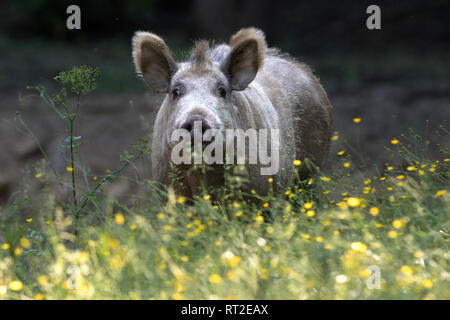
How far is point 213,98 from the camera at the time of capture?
586 centimetres

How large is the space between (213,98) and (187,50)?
10.3 meters

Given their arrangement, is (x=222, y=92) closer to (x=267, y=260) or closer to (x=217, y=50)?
(x=217, y=50)

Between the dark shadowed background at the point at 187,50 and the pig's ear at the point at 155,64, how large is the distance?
4995mm

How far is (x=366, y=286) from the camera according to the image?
12.3 feet

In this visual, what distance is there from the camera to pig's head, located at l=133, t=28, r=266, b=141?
5922 mm

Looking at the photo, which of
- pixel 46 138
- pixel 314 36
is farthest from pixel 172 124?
pixel 314 36

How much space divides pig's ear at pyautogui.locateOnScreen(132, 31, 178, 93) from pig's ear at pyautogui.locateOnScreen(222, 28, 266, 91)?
47 centimetres

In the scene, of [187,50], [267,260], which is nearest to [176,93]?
[267,260]

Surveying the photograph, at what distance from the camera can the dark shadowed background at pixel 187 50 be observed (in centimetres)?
1284

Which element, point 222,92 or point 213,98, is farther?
point 222,92

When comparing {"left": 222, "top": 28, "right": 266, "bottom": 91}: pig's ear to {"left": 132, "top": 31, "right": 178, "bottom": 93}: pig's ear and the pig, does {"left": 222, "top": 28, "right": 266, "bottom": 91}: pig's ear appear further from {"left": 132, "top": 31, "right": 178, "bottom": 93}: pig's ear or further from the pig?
{"left": 132, "top": 31, "right": 178, "bottom": 93}: pig's ear

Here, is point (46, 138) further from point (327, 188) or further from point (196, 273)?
point (196, 273)

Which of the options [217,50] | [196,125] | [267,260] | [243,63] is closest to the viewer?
[267,260]

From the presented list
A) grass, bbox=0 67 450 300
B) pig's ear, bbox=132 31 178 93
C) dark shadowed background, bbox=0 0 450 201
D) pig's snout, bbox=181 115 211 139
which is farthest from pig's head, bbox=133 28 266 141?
dark shadowed background, bbox=0 0 450 201
